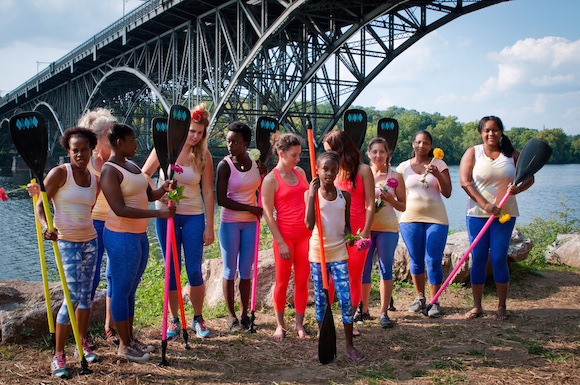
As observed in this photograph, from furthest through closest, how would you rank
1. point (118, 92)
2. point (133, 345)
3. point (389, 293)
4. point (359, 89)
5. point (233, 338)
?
point (118, 92) < point (359, 89) < point (389, 293) < point (233, 338) < point (133, 345)

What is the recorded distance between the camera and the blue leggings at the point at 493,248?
4.41 meters

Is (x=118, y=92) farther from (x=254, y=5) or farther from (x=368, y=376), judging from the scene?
(x=368, y=376)

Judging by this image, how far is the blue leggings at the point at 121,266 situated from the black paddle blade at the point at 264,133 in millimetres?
1709

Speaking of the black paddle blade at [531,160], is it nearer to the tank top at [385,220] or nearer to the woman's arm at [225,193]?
the tank top at [385,220]

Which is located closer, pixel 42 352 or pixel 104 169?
pixel 104 169

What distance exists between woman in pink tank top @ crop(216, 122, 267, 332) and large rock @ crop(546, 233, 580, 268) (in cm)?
482

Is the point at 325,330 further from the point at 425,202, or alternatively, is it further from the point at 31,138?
the point at 31,138

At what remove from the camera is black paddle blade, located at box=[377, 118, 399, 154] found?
5.10 metres

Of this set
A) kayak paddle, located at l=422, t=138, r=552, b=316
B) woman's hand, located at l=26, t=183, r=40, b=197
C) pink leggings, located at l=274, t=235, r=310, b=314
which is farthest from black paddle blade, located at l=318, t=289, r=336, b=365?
woman's hand, located at l=26, t=183, r=40, b=197

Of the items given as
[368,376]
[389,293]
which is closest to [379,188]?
[389,293]

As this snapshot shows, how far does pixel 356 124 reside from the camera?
15.8ft

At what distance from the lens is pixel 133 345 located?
11.9ft

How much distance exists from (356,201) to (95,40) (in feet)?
93.2

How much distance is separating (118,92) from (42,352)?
3478 centimetres
